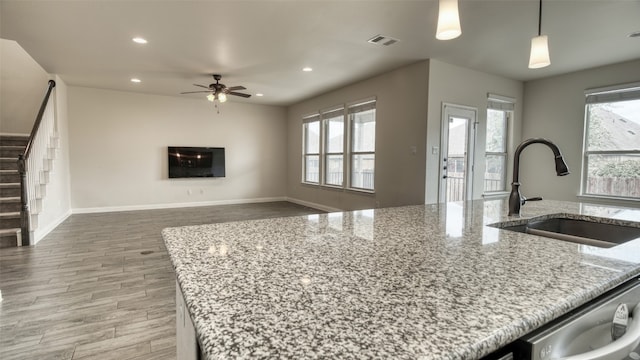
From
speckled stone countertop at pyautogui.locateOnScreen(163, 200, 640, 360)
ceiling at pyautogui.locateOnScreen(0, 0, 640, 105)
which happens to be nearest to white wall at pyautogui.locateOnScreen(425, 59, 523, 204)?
ceiling at pyautogui.locateOnScreen(0, 0, 640, 105)

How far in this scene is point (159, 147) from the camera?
7316mm

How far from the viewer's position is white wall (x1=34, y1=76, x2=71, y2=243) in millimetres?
4775

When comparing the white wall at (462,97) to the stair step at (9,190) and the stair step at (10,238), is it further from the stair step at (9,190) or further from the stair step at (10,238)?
the stair step at (9,190)

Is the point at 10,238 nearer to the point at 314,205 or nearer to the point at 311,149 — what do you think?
the point at 314,205

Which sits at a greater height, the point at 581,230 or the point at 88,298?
the point at 581,230

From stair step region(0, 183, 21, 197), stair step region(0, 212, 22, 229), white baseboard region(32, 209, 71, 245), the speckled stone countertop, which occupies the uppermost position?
the speckled stone countertop

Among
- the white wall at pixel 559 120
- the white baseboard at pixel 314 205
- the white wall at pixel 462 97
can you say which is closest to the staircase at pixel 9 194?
the white baseboard at pixel 314 205

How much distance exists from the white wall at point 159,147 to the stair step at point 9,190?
2142 millimetres

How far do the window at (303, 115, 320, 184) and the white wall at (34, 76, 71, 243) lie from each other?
16.0 ft

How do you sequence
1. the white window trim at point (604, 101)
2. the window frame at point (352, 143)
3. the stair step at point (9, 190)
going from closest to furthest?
the stair step at point (9, 190)
the white window trim at point (604, 101)
the window frame at point (352, 143)

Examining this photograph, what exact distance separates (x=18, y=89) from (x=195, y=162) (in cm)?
346

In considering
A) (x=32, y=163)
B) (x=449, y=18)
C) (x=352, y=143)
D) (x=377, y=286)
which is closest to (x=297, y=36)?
(x=449, y=18)

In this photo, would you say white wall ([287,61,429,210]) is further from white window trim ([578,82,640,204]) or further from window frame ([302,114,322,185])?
white window trim ([578,82,640,204])

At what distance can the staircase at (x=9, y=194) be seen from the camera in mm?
4082
